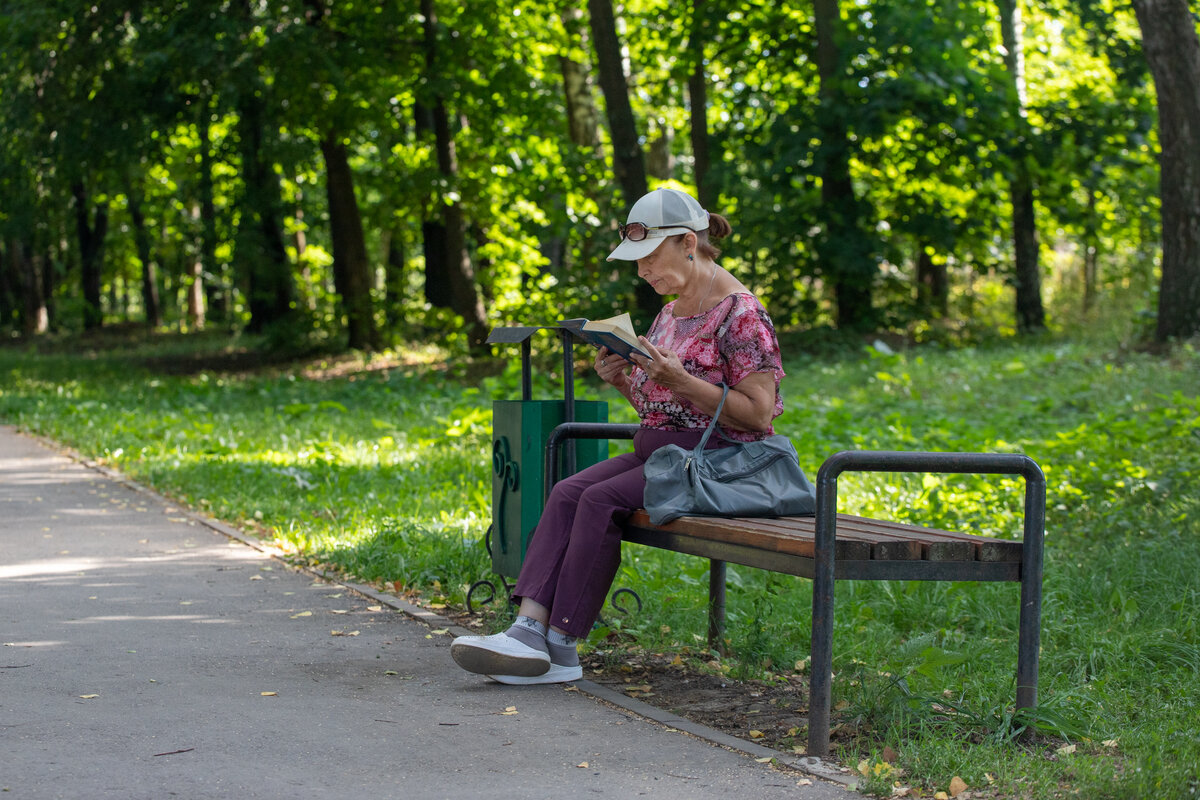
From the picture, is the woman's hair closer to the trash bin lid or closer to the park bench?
the trash bin lid

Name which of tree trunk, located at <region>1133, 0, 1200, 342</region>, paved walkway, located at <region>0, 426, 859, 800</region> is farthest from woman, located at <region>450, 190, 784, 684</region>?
tree trunk, located at <region>1133, 0, 1200, 342</region>

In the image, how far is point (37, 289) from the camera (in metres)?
37.4

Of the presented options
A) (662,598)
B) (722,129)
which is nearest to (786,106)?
(722,129)

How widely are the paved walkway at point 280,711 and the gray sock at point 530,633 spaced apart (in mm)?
165

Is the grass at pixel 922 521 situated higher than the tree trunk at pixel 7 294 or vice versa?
the tree trunk at pixel 7 294

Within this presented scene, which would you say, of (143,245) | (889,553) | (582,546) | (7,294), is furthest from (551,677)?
(7,294)

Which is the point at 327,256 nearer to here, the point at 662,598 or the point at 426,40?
the point at 426,40

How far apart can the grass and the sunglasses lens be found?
65.5 inches

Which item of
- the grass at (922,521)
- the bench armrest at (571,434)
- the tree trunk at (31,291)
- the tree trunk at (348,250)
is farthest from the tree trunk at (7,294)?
the bench armrest at (571,434)

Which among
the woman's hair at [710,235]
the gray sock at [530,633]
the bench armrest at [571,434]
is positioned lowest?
the gray sock at [530,633]

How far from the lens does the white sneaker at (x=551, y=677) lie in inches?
178

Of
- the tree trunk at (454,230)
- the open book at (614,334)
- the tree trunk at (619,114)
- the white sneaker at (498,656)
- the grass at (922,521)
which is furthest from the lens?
the tree trunk at (454,230)

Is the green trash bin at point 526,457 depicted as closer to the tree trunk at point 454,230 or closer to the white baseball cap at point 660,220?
the white baseball cap at point 660,220

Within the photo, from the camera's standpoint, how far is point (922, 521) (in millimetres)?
7461
